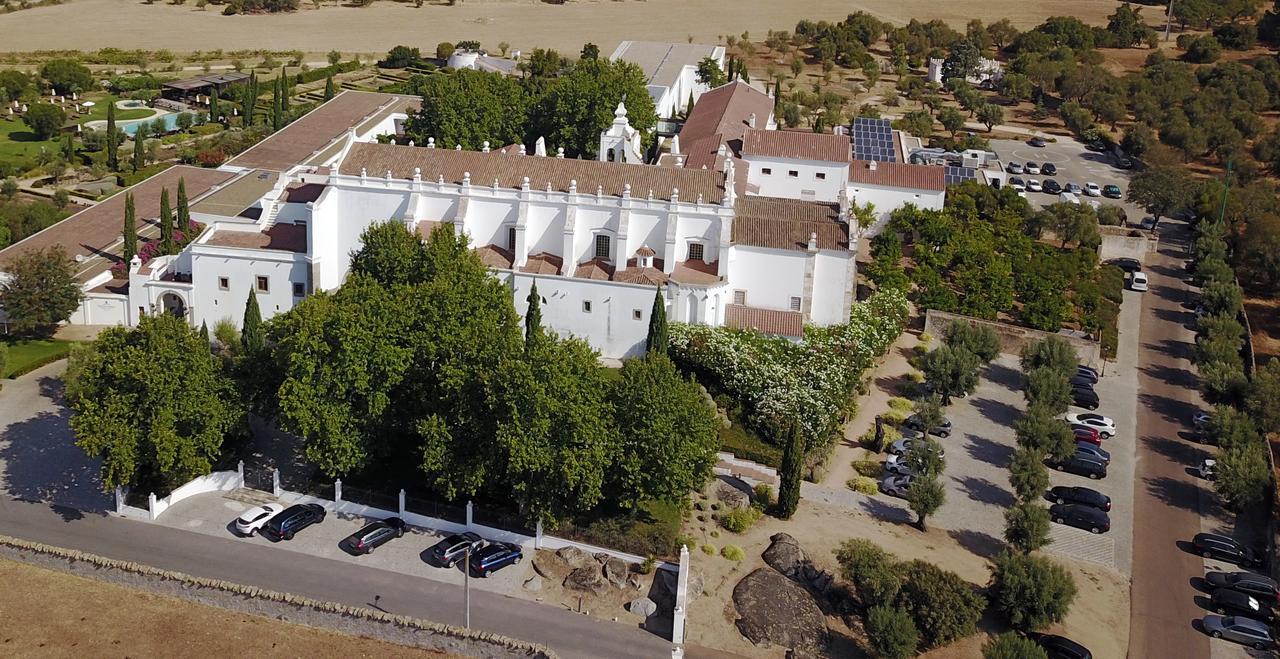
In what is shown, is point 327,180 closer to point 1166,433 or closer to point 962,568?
point 962,568

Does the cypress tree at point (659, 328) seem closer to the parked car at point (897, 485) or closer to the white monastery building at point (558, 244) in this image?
the white monastery building at point (558, 244)

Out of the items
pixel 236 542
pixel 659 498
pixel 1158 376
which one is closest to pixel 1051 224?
pixel 1158 376

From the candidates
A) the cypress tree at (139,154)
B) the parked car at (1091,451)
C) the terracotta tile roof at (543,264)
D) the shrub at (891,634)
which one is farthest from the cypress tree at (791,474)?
the cypress tree at (139,154)

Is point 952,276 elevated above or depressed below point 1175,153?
below

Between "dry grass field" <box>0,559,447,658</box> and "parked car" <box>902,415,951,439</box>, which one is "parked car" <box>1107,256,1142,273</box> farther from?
"dry grass field" <box>0,559,447,658</box>

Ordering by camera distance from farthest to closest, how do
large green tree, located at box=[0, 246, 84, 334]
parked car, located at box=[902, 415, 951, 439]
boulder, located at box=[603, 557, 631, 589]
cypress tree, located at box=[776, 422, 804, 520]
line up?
1. large green tree, located at box=[0, 246, 84, 334]
2. parked car, located at box=[902, 415, 951, 439]
3. cypress tree, located at box=[776, 422, 804, 520]
4. boulder, located at box=[603, 557, 631, 589]

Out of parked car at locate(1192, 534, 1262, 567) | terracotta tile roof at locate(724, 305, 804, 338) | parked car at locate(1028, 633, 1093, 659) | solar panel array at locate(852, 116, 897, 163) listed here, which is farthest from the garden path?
solar panel array at locate(852, 116, 897, 163)

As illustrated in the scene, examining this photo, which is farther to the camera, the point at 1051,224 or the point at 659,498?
the point at 1051,224
